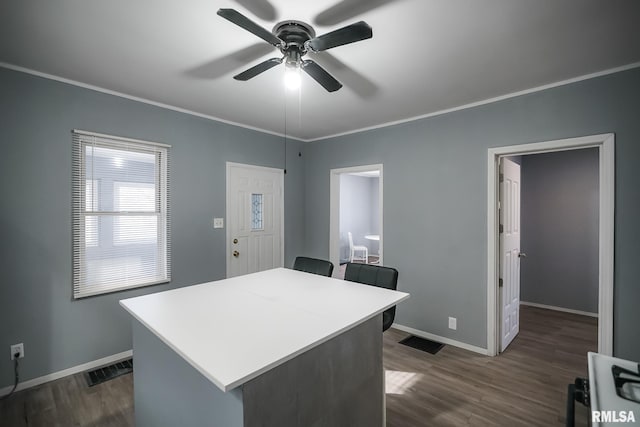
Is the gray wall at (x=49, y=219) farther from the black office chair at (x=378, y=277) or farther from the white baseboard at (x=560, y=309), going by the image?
the white baseboard at (x=560, y=309)

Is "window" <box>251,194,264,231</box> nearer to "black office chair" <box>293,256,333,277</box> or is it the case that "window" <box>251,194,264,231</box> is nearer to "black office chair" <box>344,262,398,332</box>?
"black office chair" <box>293,256,333,277</box>

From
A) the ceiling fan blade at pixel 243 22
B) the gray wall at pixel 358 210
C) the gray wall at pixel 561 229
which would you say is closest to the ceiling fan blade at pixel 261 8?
the ceiling fan blade at pixel 243 22

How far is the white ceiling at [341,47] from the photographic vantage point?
1.58m

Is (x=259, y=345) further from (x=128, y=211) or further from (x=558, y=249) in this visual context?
(x=558, y=249)

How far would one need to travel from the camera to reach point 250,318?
1.54 m

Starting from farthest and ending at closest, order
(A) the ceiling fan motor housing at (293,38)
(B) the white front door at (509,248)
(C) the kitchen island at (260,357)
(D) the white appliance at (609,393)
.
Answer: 1. (B) the white front door at (509,248)
2. (A) the ceiling fan motor housing at (293,38)
3. (C) the kitchen island at (260,357)
4. (D) the white appliance at (609,393)

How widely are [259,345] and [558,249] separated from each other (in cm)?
473

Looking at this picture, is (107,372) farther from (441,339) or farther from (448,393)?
(441,339)

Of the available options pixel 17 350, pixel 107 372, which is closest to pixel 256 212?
pixel 107 372

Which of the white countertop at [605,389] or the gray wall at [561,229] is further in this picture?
the gray wall at [561,229]

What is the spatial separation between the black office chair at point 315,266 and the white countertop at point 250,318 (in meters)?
0.44

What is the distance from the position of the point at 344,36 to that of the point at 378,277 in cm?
183

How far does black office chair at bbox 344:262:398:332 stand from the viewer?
240 centimetres

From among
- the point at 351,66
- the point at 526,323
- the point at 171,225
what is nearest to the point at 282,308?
the point at 351,66
